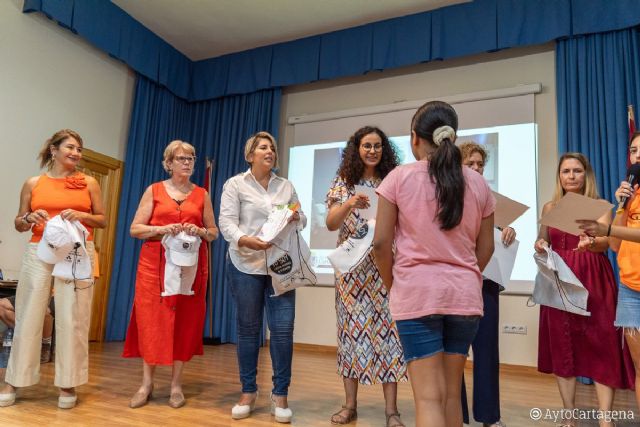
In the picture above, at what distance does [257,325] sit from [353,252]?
65 centimetres

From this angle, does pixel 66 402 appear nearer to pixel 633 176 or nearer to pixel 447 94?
pixel 633 176

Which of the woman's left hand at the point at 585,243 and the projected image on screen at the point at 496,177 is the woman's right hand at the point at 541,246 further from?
the projected image on screen at the point at 496,177

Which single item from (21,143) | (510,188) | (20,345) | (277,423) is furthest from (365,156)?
(21,143)

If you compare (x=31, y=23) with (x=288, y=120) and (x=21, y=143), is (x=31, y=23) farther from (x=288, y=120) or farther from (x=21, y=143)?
(x=288, y=120)

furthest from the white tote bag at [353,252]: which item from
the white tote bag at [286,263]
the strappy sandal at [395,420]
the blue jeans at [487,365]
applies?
the strappy sandal at [395,420]

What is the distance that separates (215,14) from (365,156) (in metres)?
3.99

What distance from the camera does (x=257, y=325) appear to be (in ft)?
7.94

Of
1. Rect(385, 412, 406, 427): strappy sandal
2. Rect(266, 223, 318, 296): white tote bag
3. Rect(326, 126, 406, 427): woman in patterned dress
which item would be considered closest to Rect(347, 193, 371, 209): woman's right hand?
Answer: Rect(326, 126, 406, 427): woman in patterned dress

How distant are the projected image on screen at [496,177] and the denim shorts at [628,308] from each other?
2510 mm

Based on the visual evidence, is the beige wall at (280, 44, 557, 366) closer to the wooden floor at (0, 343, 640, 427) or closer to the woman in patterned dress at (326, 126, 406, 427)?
the wooden floor at (0, 343, 640, 427)

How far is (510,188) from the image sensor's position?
15.4ft

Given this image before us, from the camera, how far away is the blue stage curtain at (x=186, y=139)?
18.5ft

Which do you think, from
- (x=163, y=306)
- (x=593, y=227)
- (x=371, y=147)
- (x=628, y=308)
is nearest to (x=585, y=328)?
(x=628, y=308)

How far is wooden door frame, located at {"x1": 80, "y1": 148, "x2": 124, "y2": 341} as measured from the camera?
17.7ft
